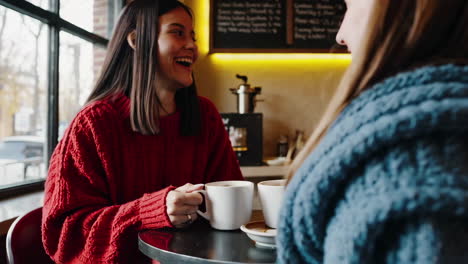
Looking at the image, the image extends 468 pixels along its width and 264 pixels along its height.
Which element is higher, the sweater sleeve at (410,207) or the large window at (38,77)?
the large window at (38,77)

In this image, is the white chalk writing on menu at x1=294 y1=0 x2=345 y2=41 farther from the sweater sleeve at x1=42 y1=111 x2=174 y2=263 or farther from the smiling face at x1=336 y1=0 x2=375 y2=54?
the smiling face at x1=336 y1=0 x2=375 y2=54

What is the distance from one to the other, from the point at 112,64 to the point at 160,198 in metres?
0.59

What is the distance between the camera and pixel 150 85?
122 centimetres

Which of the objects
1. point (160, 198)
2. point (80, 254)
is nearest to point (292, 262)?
point (160, 198)

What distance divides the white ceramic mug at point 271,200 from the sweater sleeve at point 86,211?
0.65 ft

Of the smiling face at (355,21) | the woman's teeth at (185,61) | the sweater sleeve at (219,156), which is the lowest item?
the sweater sleeve at (219,156)

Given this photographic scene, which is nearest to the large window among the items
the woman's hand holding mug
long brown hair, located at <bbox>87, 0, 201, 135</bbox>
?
long brown hair, located at <bbox>87, 0, 201, 135</bbox>

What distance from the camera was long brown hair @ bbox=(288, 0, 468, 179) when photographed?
35 cm

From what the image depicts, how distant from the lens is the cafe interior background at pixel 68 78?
164 cm

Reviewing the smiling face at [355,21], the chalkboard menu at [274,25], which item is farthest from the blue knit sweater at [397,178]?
the chalkboard menu at [274,25]

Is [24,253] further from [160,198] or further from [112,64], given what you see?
[112,64]

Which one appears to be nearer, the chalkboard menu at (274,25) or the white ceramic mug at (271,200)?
the white ceramic mug at (271,200)

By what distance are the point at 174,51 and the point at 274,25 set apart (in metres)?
1.83

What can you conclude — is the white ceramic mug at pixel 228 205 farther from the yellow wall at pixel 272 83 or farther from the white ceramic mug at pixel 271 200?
the yellow wall at pixel 272 83
